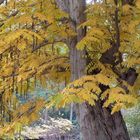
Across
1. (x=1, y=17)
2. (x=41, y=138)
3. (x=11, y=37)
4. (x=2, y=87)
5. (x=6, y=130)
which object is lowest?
(x=41, y=138)

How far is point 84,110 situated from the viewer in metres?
2.90

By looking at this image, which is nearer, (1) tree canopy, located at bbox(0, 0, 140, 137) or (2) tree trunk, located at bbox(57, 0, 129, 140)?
(1) tree canopy, located at bbox(0, 0, 140, 137)

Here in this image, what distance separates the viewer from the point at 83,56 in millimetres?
2889

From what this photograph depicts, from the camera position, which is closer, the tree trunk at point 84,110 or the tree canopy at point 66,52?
the tree canopy at point 66,52

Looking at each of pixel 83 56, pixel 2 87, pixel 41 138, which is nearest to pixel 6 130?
pixel 2 87

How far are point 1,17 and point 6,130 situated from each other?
110cm

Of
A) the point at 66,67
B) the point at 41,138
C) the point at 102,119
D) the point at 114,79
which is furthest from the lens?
the point at 41,138

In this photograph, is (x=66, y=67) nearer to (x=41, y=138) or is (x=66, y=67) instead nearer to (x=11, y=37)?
(x=11, y=37)

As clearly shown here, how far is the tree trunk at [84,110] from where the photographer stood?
114 inches

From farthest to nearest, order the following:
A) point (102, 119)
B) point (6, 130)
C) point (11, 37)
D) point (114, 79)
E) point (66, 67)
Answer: point (66, 67) < point (102, 119) < point (6, 130) < point (114, 79) < point (11, 37)

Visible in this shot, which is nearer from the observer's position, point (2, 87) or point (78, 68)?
point (78, 68)

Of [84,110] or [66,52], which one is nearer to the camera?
[84,110]

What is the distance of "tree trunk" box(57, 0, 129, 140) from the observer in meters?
2.90

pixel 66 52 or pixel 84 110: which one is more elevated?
pixel 66 52
